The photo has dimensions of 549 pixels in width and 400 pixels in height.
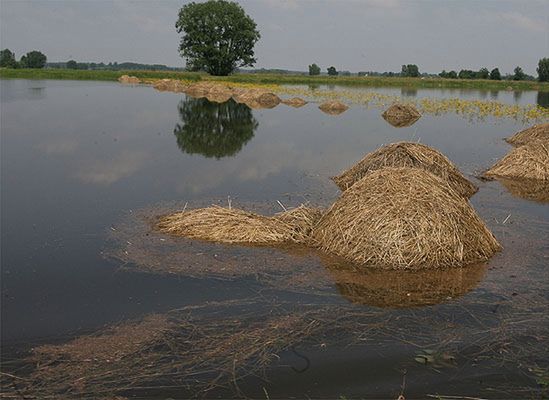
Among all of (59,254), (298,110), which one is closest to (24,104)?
(298,110)

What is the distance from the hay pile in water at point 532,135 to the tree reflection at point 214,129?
1360 cm

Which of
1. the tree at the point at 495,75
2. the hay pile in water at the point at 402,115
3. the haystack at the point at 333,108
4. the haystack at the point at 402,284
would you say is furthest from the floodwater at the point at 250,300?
the tree at the point at 495,75

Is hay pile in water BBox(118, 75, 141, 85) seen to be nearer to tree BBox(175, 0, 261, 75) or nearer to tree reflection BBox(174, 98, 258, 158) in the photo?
tree BBox(175, 0, 261, 75)

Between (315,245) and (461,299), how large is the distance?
325 centimetres

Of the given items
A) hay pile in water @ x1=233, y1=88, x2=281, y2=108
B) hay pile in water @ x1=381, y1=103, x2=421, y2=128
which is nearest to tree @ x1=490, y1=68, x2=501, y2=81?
hay pile in water @ x1=233, y1=88, x2=281, y2=108

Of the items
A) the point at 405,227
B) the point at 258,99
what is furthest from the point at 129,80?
the point at 405,227

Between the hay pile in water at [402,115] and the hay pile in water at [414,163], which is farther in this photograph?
the hay pile in water at [402,115]

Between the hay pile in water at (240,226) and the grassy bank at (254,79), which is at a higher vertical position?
the grassy bank at (254,79)

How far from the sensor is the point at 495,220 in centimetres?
1370

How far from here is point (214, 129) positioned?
1211 inches

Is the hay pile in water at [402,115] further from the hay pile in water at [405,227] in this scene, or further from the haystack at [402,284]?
the haystack at [402,284]

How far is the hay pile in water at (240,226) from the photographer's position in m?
11.2

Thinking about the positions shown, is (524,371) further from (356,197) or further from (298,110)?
(298,110)

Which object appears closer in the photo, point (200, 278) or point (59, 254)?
point (200, 278)
